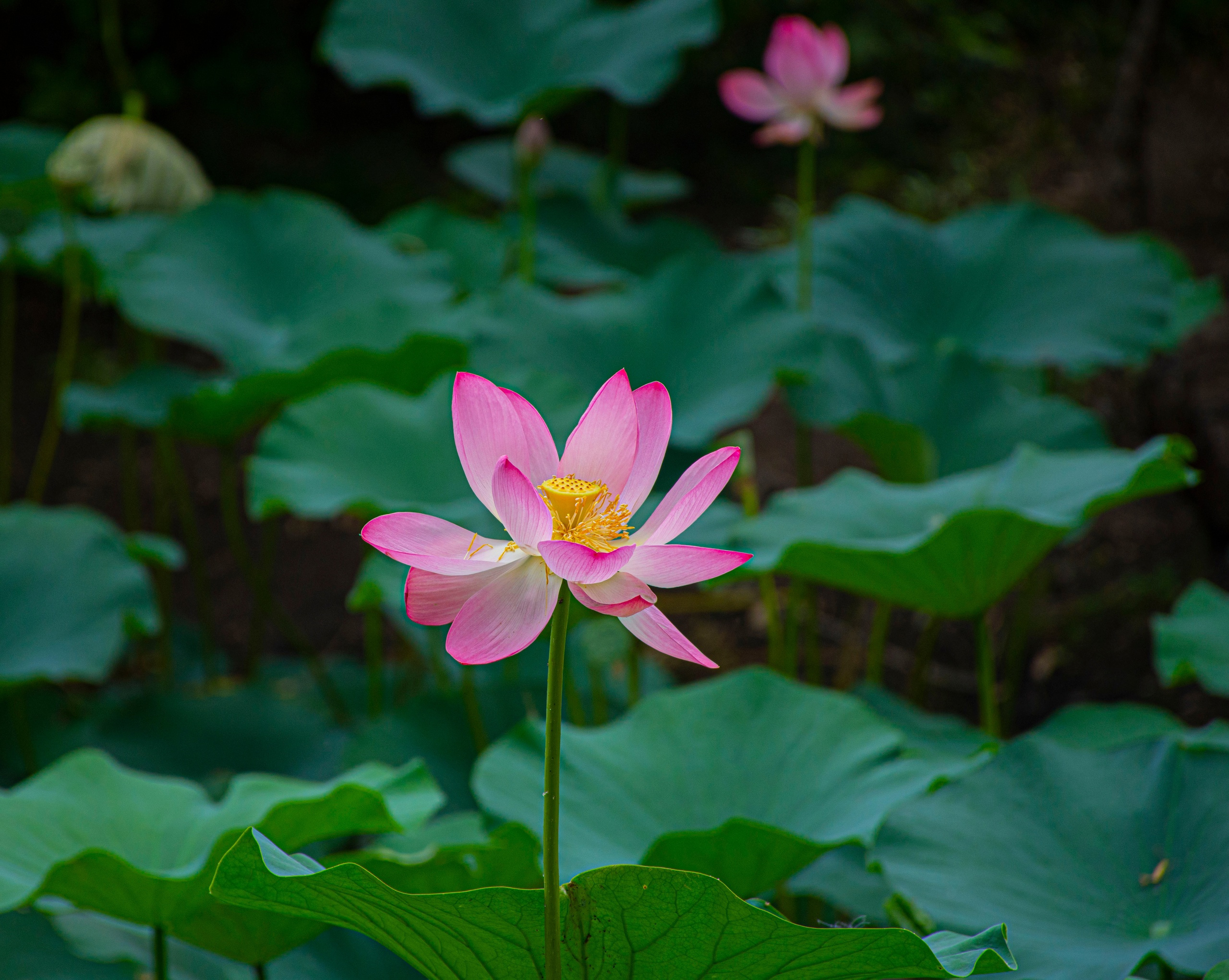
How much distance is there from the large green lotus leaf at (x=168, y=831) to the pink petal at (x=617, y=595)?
1.27ft

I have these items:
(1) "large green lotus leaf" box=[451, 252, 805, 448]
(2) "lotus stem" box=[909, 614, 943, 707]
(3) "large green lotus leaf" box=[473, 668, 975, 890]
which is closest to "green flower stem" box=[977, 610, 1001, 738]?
(3) "large green lotus leaf" box=[473, 668, 975, 890]

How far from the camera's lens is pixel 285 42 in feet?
12.7

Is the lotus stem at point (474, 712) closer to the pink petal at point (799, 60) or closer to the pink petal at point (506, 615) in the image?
the pink petal at point (506, 615)

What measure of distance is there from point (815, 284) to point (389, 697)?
3.32 feet

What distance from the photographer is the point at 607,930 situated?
52 centimetres

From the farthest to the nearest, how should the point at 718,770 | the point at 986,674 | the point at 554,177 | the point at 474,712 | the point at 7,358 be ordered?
the point at 554,177, the point at 7,358, the point at 474,712, the point at 986,674, the point at 718,770

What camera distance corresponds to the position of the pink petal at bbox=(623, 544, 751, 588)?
1.42ft

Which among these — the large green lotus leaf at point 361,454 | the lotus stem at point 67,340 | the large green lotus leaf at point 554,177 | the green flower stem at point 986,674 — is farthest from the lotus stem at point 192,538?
the green flower stem at point 986,674

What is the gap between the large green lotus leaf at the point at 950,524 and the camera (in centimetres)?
97

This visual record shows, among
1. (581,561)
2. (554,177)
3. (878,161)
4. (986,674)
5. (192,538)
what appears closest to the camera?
(581,561)

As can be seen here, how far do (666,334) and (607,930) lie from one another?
1141mm

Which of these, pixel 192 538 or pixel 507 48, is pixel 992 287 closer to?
pixel 507 48

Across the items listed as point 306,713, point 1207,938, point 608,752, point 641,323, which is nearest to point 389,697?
point 306,713

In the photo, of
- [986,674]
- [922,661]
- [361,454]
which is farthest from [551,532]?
[922,661]
